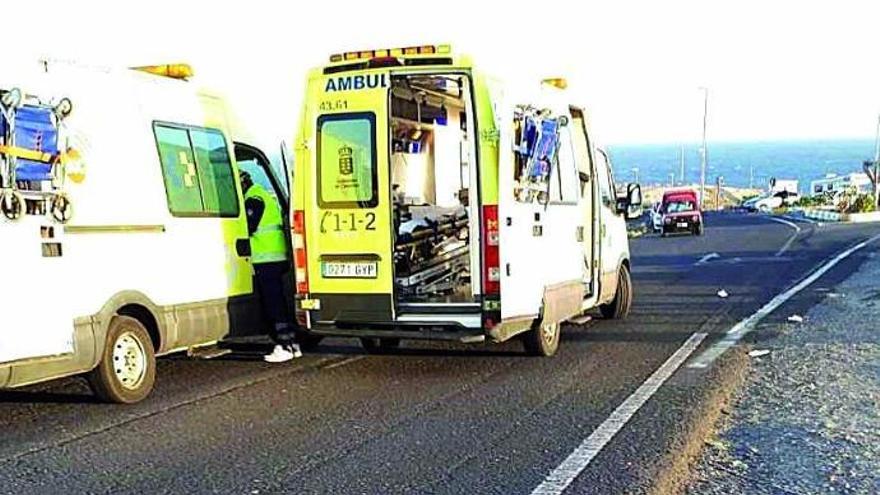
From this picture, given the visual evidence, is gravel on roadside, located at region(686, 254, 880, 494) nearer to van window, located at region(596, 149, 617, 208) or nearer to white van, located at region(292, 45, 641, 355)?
white van, located at region(292, 45, 641, 355)

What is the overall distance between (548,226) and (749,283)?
7.51 meters

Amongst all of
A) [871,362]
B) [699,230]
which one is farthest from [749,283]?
[699,230]

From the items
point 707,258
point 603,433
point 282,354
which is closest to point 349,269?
point 282,354

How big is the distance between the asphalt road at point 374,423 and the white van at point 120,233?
1.50 feet

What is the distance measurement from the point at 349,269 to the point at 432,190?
8.62 ft

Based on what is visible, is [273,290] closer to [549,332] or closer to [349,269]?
[349,269]

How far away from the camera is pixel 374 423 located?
22.6ft

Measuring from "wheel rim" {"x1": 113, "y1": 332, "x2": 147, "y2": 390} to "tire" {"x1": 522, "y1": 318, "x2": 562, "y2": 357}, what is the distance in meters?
3.32

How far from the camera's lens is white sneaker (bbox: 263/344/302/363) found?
9.39 m

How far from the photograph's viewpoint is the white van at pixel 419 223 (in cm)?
832

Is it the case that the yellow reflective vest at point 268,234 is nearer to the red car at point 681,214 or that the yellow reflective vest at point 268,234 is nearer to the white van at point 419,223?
the white van at point 419,223

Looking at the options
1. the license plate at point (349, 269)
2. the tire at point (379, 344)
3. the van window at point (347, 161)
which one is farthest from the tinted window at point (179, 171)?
the tire at point (379, 344)

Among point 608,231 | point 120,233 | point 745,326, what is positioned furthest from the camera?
point 608,231

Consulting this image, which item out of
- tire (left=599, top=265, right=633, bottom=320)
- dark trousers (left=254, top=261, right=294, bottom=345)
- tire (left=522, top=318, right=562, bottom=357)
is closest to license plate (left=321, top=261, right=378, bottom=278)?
dark trousers (left=254, top=261, right=294, bottom=345)
